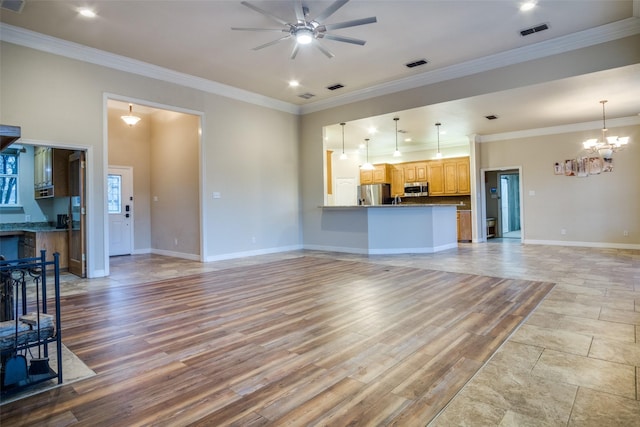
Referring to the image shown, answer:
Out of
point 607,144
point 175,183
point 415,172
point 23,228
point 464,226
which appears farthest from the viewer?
point 415,172

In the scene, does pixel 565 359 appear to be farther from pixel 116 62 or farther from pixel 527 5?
pixel 116 62

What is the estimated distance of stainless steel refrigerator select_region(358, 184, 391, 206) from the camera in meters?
11.2

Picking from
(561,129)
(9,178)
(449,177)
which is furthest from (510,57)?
(9,178)

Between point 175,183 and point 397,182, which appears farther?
point 397,182

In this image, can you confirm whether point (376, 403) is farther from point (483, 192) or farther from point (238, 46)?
point (483, 192)

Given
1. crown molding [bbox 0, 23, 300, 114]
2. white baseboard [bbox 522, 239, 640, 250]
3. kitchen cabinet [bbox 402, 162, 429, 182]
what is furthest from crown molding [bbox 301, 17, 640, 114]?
white baseboard [bbox 522, 239, 640, 250]

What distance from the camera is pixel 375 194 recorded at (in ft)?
37.0

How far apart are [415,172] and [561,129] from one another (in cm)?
394

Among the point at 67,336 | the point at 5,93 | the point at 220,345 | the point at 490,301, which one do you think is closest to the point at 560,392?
the point at 490,301

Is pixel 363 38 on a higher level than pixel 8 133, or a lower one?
higher

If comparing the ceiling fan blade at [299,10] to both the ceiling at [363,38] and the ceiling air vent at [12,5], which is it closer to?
the ceiling at [363,38]

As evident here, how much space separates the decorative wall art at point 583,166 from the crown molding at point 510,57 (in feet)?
13.2

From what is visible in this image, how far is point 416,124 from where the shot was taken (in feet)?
26.0

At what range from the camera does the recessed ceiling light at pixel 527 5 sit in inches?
158
